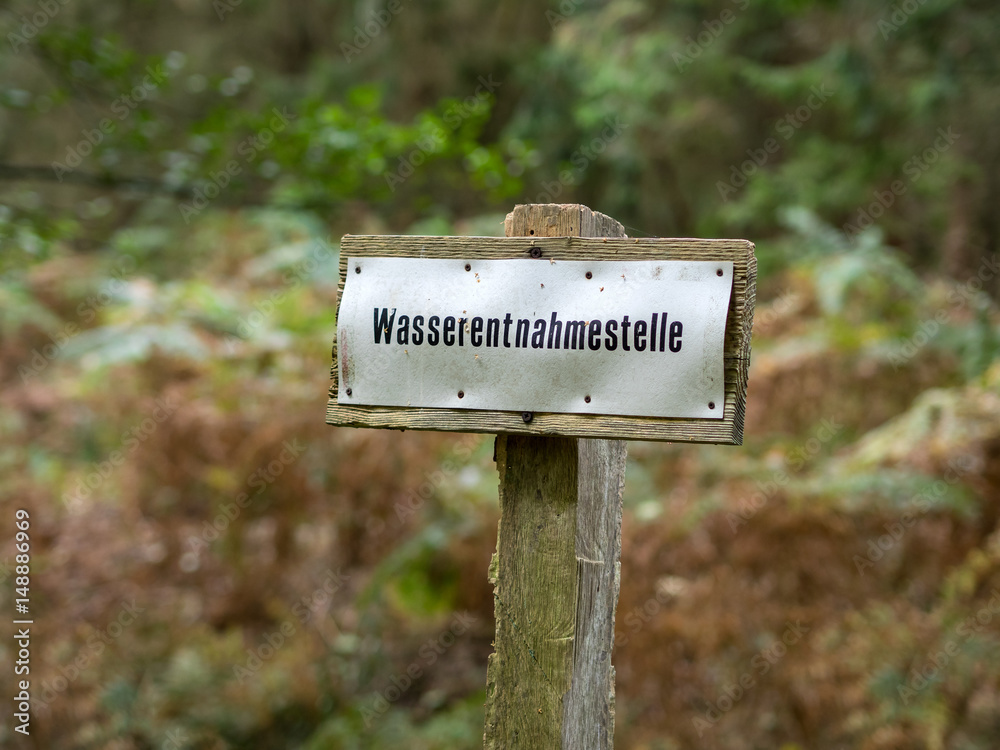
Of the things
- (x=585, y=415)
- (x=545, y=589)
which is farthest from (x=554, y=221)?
(x=545, y=589)

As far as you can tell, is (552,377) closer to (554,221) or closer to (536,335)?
(536,335)

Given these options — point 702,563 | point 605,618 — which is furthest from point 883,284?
point 605,618

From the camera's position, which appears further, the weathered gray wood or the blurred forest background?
the blurred forest background

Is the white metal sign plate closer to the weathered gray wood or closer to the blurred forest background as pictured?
the weathered gray wood

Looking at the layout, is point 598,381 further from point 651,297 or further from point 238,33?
point 238,33

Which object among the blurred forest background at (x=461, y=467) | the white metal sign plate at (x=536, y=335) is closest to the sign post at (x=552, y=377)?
the white metal sign plate at (x=536, y=335)

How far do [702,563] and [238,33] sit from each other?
910 centimetres

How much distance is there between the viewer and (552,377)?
140 cm

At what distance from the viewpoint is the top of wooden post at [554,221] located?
1.50m

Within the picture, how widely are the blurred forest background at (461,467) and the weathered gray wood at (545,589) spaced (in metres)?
0.71

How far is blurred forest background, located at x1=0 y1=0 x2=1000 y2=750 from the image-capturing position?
3.04m

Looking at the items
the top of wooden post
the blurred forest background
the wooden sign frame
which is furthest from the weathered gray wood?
the blurred forest background

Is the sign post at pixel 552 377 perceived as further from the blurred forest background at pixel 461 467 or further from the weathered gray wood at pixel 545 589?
the blurred forest background at pixel 461 467

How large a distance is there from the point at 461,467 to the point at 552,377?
9.47 ft
